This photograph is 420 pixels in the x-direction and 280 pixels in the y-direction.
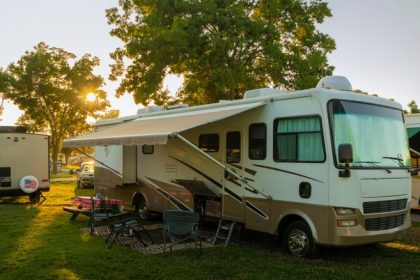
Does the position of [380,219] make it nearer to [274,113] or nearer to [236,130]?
[274,113]

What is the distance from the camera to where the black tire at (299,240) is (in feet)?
26.4

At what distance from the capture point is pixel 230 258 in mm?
8109

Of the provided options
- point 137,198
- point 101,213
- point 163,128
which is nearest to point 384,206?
point 163,128

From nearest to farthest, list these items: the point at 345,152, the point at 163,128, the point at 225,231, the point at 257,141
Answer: the point at 345,152 → the point at 257,141 → the point at 163,128 → the point at 225,231

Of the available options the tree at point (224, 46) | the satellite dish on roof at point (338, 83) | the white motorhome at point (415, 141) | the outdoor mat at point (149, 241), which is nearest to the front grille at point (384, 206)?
the satellite dish on roof at point (338, 83)

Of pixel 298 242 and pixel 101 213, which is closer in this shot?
pixel 298 242

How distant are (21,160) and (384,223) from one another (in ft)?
43.6

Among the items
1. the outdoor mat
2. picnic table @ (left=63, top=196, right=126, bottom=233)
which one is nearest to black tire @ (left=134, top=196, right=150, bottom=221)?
picnic table @ (left=63, top=196, right=126, bottom=233)

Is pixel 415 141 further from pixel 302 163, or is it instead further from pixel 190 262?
pixel 190 262

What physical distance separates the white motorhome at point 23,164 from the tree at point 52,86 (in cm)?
1780

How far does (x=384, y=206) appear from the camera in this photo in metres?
8.04

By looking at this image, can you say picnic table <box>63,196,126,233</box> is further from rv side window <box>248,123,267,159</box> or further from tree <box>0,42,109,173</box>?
tree <box>0,42,109,173</box>

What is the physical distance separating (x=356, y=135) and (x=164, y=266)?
3906 millimetres

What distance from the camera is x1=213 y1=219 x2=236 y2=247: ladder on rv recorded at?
364 inches
